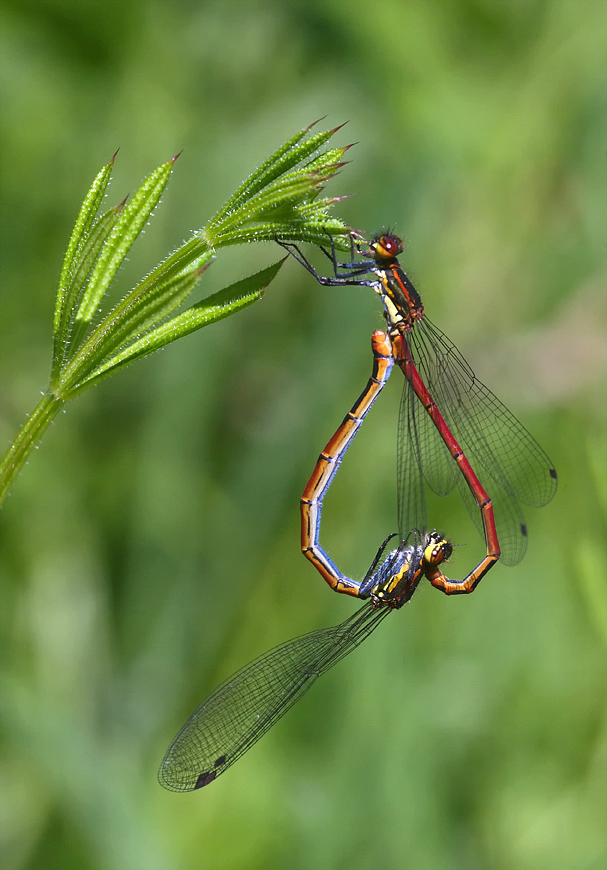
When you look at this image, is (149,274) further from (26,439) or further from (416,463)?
(416,463)

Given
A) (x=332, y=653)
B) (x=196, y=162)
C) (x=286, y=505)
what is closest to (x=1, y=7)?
(x=196, y=162)

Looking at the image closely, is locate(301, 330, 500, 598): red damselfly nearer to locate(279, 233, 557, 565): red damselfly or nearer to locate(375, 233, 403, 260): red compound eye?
locate(279, 233, 557, 565): red damselfly

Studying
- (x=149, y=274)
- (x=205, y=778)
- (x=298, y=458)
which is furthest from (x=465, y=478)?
(x=149, y=274)

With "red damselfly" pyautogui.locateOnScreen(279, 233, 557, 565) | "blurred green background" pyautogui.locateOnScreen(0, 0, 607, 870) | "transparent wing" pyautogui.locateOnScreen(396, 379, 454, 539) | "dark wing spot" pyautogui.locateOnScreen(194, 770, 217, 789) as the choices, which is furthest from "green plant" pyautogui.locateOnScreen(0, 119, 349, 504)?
"blurred green background" pyautogui.locateOnScreen(0, 0, 607, 870)

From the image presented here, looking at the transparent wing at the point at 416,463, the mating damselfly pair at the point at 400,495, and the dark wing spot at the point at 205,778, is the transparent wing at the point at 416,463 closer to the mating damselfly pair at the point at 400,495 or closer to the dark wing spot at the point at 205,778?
the mating damselfly pair at the point at 400,495

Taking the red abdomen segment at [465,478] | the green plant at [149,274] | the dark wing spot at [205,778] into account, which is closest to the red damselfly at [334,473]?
the red abdomen segment at [465,478]

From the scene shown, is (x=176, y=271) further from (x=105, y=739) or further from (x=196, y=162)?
(x=196, y=162)
